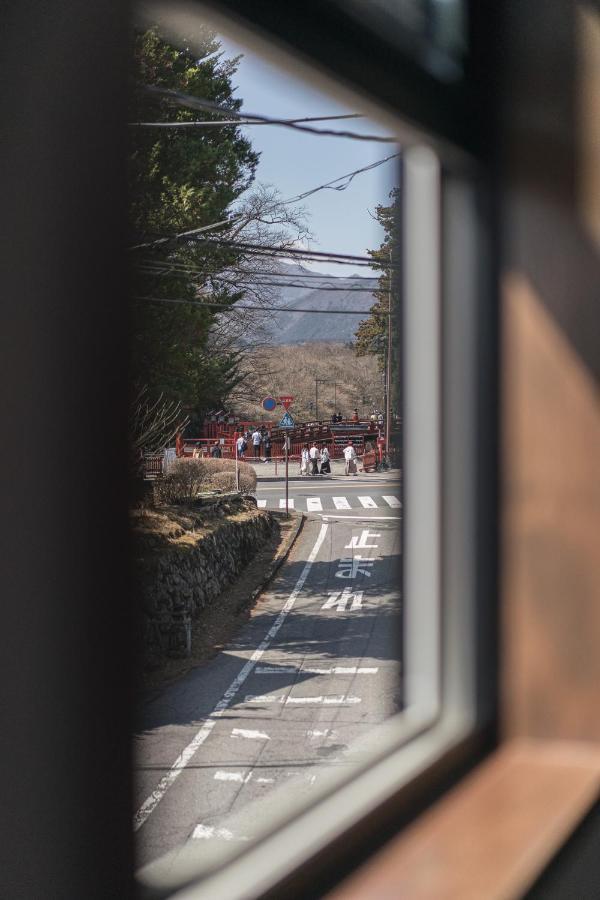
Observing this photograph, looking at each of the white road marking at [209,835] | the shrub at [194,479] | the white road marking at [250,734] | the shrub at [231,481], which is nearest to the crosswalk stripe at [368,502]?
the shrub at [231,481]

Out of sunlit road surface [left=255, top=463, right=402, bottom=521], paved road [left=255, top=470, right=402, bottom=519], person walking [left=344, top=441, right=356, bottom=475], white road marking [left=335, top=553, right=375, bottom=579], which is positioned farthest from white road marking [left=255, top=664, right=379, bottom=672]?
person walking [left=344, top=441, right=356, bottom=475]

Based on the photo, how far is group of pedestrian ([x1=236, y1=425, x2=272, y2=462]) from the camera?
26.6ft

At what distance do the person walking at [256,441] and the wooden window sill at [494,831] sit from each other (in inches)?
289

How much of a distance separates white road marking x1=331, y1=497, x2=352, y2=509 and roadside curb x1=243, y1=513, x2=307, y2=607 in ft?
2.37

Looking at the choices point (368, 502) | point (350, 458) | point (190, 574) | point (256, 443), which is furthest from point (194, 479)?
point (350, 458)

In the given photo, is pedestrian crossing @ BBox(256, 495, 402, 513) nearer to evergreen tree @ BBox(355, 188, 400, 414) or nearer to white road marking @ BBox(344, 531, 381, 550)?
white road marking @ BBox(344, 531, 381, 550)

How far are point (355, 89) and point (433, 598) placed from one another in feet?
2.76

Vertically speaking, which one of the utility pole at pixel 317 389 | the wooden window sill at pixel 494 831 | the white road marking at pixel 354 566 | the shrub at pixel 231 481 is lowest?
the white road marking at pixel 354 566

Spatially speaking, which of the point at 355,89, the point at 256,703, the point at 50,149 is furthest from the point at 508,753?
the point at 256,703

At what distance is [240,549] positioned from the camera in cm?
820

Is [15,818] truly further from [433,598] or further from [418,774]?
[433,598]

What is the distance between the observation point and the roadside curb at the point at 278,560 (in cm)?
787

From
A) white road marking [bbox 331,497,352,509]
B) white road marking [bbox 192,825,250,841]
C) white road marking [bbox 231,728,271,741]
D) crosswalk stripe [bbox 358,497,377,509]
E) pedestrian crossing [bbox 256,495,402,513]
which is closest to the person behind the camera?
white road marking [bbox 192,825,250,841]

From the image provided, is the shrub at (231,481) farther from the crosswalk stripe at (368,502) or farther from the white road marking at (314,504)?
the crosswalk stripe at (368,502)
